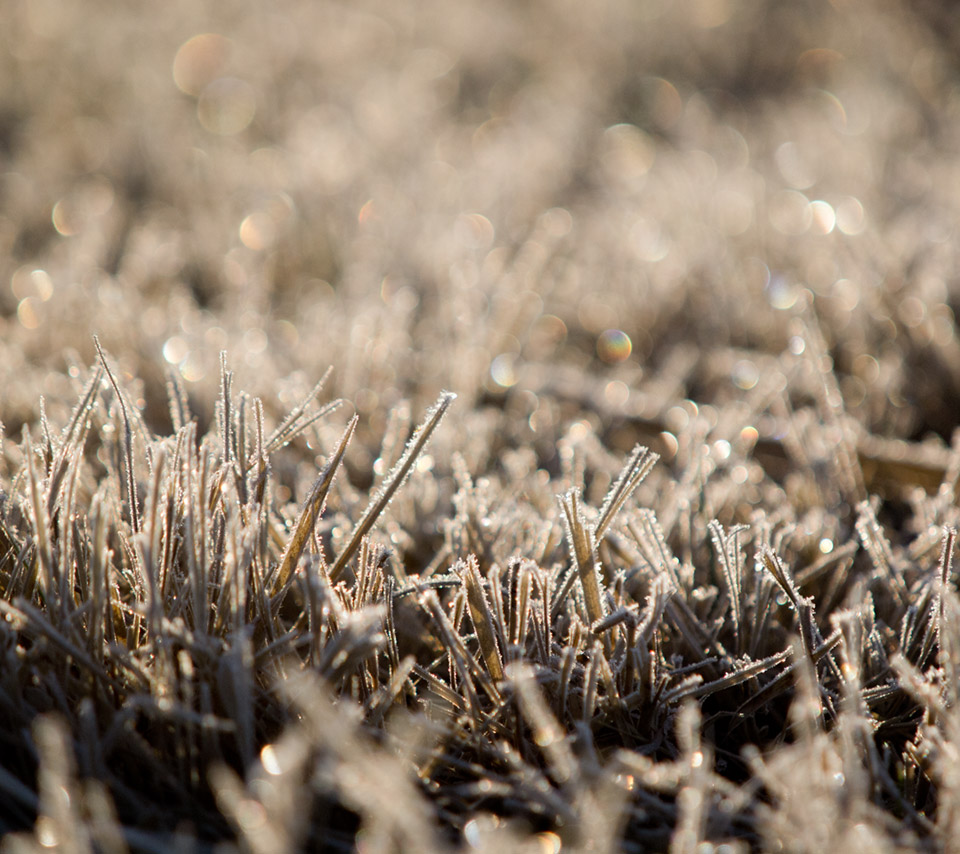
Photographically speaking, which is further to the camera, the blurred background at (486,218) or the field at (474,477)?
the blurred background at (486,218)

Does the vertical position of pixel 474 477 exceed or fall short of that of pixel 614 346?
it falls short

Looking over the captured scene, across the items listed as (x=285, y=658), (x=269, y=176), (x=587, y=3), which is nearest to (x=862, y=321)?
(x=285, y=658)

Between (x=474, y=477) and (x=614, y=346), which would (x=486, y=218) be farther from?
(x=474, y=477)

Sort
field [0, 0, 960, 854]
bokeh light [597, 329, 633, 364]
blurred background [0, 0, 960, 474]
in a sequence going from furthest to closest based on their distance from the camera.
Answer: bokeh light [597, 329, 633, 364] < blurred background [0, 0, 960, 474] < field [0, 0, 960, 854]

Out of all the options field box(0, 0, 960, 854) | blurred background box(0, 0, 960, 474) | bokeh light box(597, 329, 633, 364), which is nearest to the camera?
field box(0, 0, 960, 854)

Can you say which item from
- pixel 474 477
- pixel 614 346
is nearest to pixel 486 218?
pixel 614 346

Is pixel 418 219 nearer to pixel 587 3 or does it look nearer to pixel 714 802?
pixel 714 802

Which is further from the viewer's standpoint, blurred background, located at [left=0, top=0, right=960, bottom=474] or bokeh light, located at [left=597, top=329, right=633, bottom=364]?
bokeh light, located at [left=597, top=329, right=633, bottom=364]
